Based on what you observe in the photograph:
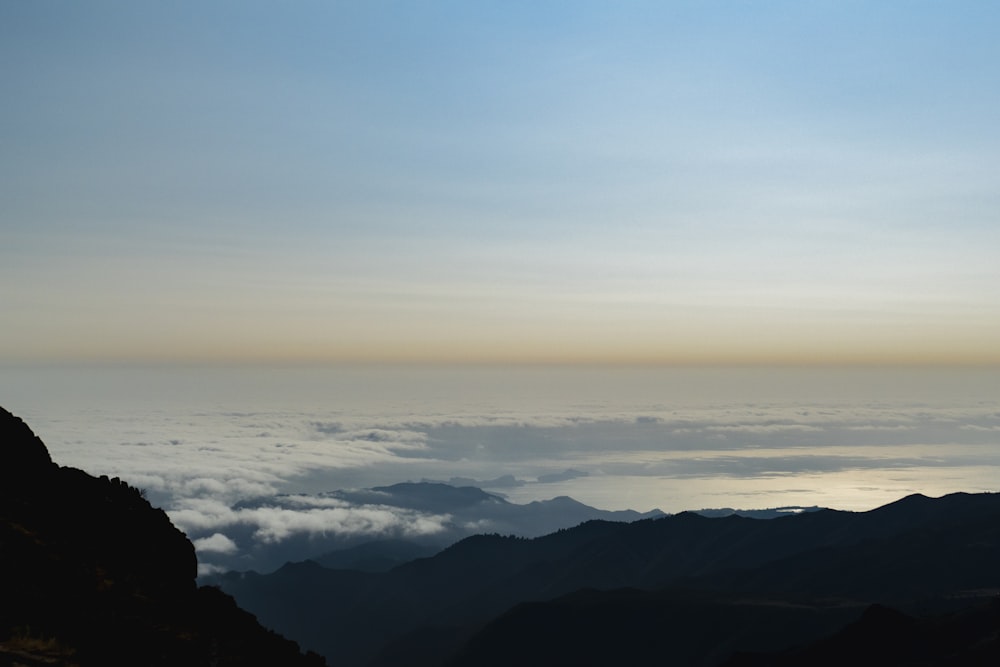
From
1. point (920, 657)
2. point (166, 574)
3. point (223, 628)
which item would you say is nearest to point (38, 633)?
point (223, 628)

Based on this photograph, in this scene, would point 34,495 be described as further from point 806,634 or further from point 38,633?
point 806,634

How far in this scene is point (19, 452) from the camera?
46562 mm

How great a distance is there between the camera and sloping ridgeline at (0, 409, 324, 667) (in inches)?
1130

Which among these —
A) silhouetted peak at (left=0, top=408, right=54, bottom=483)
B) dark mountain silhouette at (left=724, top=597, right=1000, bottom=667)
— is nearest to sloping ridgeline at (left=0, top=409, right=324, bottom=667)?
silhouetted peak at (left=0, top=408, right=54, bottom=483)

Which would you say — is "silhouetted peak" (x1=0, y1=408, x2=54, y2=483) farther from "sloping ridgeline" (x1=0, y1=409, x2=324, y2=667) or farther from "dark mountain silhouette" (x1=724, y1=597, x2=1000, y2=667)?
"dark mountain silhouette" (x1=724, y1=597, x2=1000, y2=667)

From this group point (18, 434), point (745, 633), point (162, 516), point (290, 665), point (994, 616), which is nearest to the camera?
point (290, 665)

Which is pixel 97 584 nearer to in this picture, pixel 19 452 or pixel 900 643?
pixel 19 452

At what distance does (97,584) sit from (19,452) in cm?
1579

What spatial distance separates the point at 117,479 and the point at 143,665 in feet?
77.3

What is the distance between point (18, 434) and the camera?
47.7 metres

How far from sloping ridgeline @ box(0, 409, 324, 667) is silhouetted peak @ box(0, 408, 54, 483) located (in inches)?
2.6

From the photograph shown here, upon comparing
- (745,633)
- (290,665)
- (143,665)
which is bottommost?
(745,633)

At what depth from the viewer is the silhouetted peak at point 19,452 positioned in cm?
4484

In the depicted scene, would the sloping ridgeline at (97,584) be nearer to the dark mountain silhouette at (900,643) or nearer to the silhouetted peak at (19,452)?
the silhouetted peak at (19,452)
